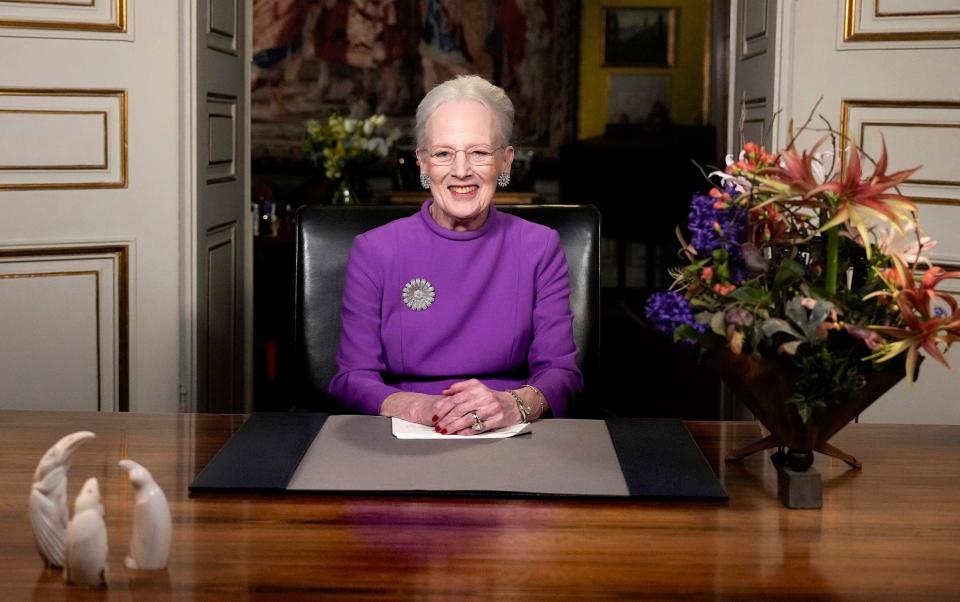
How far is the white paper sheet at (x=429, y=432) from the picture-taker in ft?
5.98

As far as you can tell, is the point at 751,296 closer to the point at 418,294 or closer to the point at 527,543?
the point at 527,543

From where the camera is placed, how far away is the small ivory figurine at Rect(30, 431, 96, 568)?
126cm

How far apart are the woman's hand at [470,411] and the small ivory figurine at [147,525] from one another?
0.63 metres

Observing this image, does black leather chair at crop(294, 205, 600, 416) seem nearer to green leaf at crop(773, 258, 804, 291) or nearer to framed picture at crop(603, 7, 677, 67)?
green leaf at crop(773, 258, 804, 291)

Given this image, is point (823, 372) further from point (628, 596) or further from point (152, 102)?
point (152, 102)

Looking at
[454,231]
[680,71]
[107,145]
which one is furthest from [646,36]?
[454,231]

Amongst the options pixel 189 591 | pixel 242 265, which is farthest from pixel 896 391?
pixel 189 591

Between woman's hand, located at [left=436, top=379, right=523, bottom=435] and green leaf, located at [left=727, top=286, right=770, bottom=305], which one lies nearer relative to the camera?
green leaf, located at [left=727, top=286, right=770, bottom=305]

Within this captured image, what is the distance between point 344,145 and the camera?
5.23 m

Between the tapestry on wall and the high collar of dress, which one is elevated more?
the tapestry on wall

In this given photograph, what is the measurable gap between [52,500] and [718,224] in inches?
32.9

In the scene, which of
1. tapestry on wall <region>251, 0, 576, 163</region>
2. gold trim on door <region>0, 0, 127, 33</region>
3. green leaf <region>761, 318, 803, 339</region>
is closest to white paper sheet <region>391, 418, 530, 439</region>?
green leaf <region>761, 318, 803, 339</region>

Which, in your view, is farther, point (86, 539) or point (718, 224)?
point (718, 224)

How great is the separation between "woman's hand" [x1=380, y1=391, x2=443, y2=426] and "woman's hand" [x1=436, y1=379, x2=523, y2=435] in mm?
28
